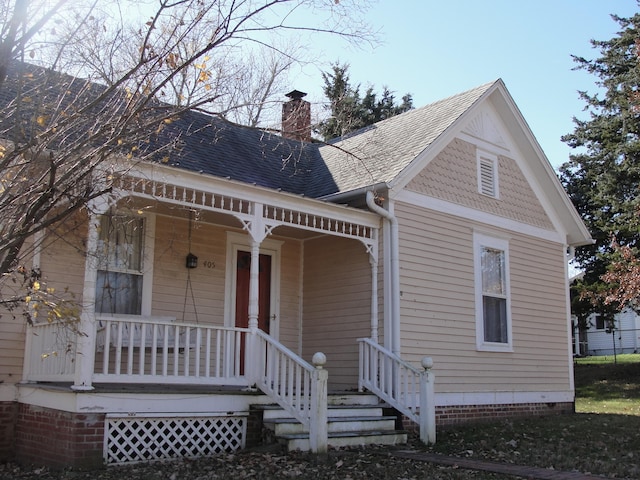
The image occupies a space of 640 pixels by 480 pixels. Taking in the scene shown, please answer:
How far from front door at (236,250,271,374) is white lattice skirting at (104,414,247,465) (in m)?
2.82

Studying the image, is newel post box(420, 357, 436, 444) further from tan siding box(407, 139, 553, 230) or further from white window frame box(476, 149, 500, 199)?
white window frame box(476, 149, 500, 199)

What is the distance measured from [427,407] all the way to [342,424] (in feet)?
4.49

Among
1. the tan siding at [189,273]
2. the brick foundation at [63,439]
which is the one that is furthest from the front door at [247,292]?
the brick foundation at [63,439]

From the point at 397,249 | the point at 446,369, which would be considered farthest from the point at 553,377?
the point at 397,249

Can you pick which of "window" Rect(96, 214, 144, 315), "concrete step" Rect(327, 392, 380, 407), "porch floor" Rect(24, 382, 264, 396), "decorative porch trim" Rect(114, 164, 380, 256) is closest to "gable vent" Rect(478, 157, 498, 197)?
"decorative porch trim" Rect(114, 164, 380, 256)

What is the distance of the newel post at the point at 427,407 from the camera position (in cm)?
975

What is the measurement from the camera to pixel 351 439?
9039mm

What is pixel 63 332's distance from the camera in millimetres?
8258

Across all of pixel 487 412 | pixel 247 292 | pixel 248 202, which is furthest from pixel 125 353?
pixel 487 412

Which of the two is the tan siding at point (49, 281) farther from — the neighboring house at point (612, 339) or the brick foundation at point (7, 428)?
the neighboring house at point (612, 339)

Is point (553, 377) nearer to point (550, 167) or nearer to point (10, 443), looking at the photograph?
point (550, 167)

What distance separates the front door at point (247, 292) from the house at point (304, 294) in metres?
0.03

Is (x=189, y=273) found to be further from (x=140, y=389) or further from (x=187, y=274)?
(x=140, y=389)

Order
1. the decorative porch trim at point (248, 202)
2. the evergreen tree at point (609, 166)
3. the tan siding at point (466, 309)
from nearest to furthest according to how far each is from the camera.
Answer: the decorative porch trim at point (248, 202) < the tan siding at point (466, 309) < the evergreen tree at point (609, 166)
